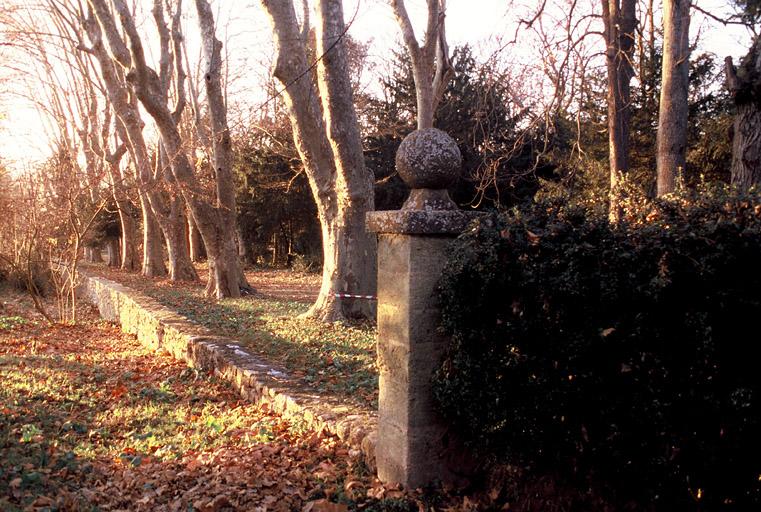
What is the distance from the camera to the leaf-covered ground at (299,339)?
6164 millimetres

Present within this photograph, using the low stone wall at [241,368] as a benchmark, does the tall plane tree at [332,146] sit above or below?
above

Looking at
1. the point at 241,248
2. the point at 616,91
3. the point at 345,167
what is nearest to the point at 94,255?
the point at 241,248

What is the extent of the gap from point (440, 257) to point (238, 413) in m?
3.31

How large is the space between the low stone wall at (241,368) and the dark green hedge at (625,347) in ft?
5.15

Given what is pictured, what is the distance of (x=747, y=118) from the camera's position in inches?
279

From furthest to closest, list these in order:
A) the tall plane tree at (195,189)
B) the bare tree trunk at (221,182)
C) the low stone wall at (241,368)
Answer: the tall plane tree at (195,189)
the bare tree trunk at (221,182)
the low stone wall at (241,368)

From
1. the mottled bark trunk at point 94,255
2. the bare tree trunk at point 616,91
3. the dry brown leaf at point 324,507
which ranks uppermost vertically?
the bare tree trunk at point 616,91

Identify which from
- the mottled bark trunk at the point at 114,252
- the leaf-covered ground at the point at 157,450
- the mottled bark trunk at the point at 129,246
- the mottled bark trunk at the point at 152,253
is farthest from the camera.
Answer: the mottled bark trunk at the point at 114,252

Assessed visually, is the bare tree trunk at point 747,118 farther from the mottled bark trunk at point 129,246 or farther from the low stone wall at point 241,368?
the mottled bark trunk at point 129,246

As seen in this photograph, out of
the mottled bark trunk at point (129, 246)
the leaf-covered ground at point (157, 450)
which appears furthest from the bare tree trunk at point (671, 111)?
the mottled bark trunk at point (129, 246)

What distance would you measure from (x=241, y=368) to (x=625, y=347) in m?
4.84

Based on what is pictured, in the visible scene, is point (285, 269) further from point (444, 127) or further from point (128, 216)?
point (444, 127)

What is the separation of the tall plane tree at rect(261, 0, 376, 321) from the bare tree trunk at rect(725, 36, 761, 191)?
504cm

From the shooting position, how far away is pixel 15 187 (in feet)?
56.4
